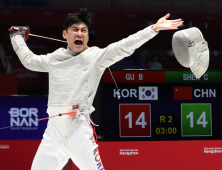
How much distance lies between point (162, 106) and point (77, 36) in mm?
1514

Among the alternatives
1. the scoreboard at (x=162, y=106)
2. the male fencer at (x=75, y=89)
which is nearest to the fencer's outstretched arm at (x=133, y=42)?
the male fencer at (x=75, y=89)

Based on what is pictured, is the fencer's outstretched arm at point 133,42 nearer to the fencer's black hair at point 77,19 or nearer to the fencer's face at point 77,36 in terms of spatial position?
the fencer's face at point 77,36

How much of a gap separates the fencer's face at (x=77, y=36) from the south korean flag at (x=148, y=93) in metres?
1.28

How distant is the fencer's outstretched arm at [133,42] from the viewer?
6.34 ft

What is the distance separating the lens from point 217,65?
21.8 ft

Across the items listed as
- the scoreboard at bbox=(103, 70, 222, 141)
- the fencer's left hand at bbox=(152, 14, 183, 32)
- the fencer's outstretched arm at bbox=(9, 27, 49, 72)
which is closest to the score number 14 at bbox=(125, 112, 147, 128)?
the scoreboard at bbox=(103, 70, 222, 141)

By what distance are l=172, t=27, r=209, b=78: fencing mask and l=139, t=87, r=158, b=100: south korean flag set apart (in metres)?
1.13

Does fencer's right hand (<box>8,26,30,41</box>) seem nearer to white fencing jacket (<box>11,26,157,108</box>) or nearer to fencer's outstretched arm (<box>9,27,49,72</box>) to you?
fencer's outstretched arm (<box>9,27,49,72</box>)

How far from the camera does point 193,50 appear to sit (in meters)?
2.18

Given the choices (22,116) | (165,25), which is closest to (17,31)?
(165,25)

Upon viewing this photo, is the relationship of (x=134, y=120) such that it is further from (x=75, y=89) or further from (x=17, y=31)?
(x=17, y=31)

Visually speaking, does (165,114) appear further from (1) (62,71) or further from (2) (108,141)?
(1) (62,71)

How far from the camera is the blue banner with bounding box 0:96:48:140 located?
3.36 m

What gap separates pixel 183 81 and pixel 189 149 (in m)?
0.70
